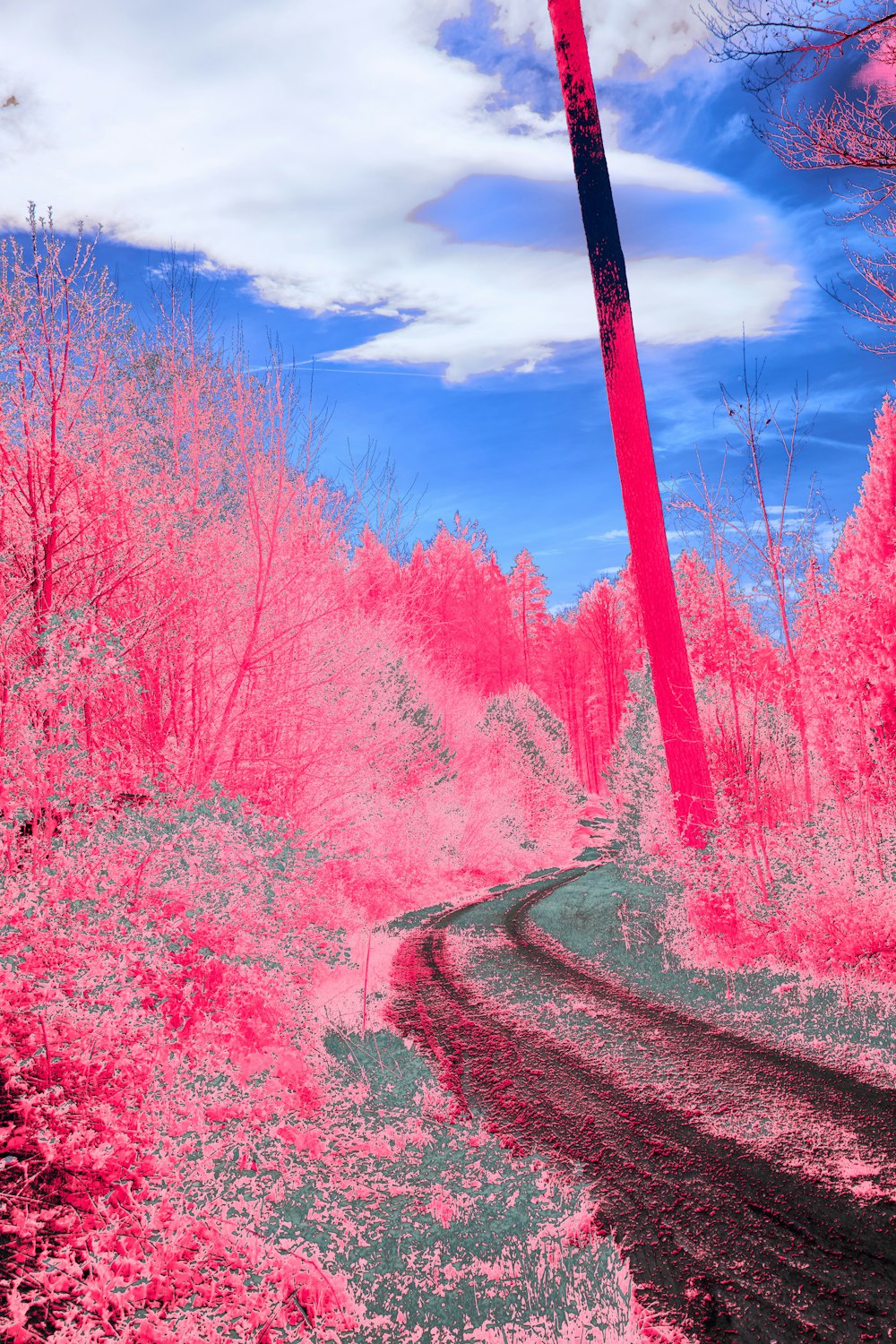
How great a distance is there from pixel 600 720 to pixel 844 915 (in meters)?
38.9

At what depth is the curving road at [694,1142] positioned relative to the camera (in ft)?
10.4

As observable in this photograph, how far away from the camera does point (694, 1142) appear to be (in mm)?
4562

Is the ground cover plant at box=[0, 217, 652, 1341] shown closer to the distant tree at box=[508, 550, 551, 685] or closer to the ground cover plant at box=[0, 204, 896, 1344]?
the ground cover plant at box=[0, 204, 896, 1344]

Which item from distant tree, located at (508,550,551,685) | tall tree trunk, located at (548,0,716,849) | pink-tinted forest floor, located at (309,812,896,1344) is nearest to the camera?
pink-tinted forest floor, located at (309,812,896,1344)

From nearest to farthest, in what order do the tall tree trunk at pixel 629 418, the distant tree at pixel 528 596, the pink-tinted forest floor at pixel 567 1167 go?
1. the pink-tinted forest floor at pixel 567 1167
2. the tall tree trunk at pixel 629 418
3. the distant tree at pixel 528 596

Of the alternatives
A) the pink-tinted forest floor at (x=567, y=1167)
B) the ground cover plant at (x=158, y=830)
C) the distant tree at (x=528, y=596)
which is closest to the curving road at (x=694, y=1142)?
the pink-tinted forest floor at (x=567, y=1167)

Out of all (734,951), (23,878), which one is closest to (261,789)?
(23,878)

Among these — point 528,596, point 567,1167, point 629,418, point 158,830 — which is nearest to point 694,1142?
point 567,1167

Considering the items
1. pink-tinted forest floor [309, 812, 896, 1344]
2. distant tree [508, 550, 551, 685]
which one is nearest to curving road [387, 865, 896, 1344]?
pink-tinted forest floor [309, 812, 896, 1344]

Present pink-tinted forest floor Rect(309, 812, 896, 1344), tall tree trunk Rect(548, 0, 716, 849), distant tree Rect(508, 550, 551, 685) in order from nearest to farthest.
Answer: pink-tinted forest floor Rect(309, 812, 896, 1344) → tall tree trunk Rect(548, 0, 716, 849) → distant tree Rect(508, 550, 551, 685)

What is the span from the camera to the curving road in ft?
10.4

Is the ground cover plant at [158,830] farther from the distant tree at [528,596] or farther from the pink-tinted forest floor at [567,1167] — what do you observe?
the distant tree at [528,596]

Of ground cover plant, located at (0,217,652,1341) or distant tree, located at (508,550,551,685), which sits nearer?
ground cover plant, located at (0,217,652,1341)

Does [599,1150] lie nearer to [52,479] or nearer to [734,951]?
[734,951]
